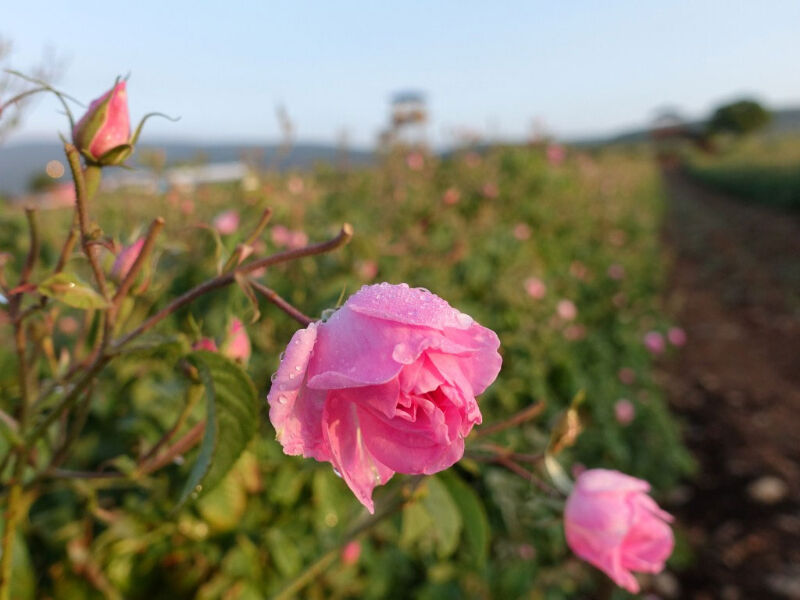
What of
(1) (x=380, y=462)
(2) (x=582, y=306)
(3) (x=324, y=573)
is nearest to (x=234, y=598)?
(3) (x=324, y=573)

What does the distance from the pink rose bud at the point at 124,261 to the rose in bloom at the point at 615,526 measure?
0.44 m

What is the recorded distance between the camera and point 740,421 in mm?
3238

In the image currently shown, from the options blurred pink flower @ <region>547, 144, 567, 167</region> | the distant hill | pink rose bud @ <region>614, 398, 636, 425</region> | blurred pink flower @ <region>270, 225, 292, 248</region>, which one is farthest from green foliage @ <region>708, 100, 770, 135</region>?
blurred pink flower @ <region>270, 225, 292, 248</region>

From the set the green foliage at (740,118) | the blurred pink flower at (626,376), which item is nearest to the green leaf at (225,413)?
the blurred pink flower at (626,376)

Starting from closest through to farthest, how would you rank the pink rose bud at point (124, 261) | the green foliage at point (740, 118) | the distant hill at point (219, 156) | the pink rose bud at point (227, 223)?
the pink rose bud at point (124, 261), the pink rose bud at point (227, 223), the distant hill at point (219, 156), the green foliage at point (740, 118)

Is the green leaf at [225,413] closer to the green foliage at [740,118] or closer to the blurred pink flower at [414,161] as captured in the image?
the blurred pink flower at [414,161]

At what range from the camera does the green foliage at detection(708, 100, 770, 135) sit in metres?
49.9

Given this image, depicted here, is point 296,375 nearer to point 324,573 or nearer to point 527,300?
point 324,573

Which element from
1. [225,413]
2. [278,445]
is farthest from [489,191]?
[225,413]

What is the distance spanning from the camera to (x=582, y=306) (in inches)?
132

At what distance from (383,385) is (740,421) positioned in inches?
134

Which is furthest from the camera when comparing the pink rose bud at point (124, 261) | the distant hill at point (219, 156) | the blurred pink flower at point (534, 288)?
the blurred pink flower at point (534, 288)

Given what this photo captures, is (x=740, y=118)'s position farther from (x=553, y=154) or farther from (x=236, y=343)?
(x=236, y=343)

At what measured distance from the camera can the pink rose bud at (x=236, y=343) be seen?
542 mm
